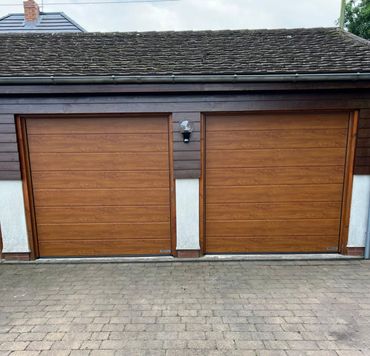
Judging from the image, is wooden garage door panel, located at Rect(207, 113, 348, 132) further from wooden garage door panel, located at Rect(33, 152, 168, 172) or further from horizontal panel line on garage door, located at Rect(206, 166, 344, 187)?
wooden garage door panel, located at Rect(33, 152, 168, 172)

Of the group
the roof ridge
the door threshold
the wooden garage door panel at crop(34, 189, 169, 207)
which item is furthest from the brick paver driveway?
the roof ridge

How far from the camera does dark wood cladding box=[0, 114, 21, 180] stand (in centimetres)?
362

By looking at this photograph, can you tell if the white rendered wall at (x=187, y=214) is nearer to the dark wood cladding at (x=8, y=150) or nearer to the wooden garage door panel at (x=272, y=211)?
the wooden garage door panel at (x=272, y=211)

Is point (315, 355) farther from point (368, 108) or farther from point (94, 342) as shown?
point (368, 108)

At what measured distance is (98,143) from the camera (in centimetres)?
380

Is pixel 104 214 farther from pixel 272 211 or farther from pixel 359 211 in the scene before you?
pixel 359 211

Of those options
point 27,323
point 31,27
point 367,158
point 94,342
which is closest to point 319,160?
point 367,158

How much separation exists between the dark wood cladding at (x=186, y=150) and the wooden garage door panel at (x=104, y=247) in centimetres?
119

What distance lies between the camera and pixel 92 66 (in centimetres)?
381

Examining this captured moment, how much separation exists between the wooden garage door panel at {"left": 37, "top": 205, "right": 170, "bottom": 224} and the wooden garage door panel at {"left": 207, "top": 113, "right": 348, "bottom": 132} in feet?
5.18

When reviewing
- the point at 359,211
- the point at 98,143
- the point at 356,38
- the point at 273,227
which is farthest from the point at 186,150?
the point at 356,38

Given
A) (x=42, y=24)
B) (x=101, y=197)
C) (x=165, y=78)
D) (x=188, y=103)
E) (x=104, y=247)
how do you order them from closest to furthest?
1. (x=165, y=78)
2. (x=188, y=103)
3. (x=101, y=197)
4. (x=104, y=247)
5. (x=42, y=24)

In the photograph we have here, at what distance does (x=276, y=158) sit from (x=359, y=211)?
153 centimetres

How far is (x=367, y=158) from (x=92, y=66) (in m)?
4.42
